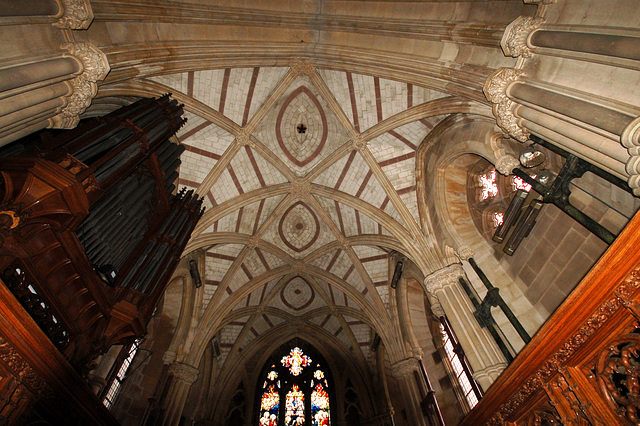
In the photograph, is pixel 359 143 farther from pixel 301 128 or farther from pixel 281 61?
pixel 281 61

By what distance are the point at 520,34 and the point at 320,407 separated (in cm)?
1385

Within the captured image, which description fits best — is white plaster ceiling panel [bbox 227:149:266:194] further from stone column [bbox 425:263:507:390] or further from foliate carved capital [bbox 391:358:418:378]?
foliate carved capital [bbox 391:358:418:378]

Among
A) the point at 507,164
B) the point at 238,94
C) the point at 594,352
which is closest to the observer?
the point at 594,352

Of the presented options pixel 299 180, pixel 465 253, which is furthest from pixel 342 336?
pixel 465 253

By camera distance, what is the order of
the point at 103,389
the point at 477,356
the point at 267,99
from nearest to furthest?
the point at 477,356 → the point at 103,389 → the point at 267,99

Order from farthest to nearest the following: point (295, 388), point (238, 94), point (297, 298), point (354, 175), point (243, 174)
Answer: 1. point (297, 298)
2. point (295, 388)
3. point (354, 175)
4. point (243, 174)
5. point (238, 94)

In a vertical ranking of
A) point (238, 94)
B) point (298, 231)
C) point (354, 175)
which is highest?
point (238, 94)

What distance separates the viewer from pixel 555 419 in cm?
495

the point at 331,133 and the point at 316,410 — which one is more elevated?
the point at 331,133

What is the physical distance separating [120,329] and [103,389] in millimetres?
4134

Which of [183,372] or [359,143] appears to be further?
[359,143]

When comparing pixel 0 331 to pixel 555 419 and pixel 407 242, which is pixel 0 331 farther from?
pixel 407 242

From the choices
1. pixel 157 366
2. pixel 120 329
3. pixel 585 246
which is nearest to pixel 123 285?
pixel 120 329

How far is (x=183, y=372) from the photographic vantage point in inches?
409
